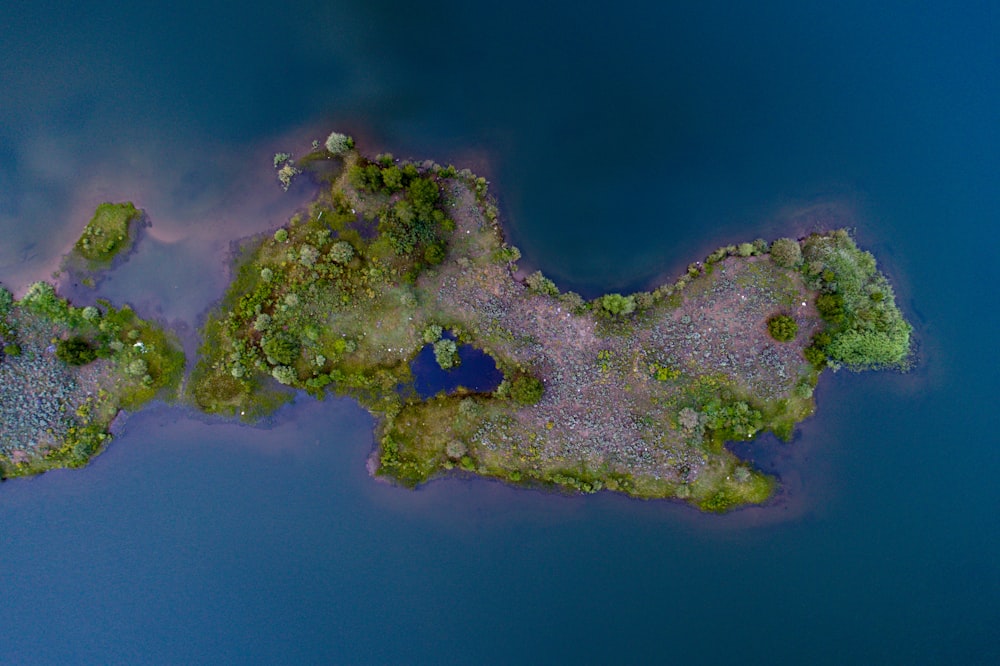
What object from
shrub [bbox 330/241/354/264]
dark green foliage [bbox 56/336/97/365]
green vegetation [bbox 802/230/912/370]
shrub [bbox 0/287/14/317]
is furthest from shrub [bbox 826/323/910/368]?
shrub [bbox 0/287/14/317]

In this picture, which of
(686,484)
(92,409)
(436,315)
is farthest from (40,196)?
(686,484)

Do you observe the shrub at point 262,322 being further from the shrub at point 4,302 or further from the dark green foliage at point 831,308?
the dark green foliage at point 831,308

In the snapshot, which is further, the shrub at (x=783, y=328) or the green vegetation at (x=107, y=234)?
the green vegetation at (x=107, y=234)

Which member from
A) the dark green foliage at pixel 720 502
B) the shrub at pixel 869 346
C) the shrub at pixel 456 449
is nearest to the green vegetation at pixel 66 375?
the shrub at pixel 456 449

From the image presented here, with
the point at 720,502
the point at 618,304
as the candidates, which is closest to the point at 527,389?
the point at 618,304

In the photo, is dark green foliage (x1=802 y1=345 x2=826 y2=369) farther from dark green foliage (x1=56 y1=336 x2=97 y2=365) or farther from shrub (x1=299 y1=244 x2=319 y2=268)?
dark green foliage (x1=56 y1=336 x2=97 y2=365)
